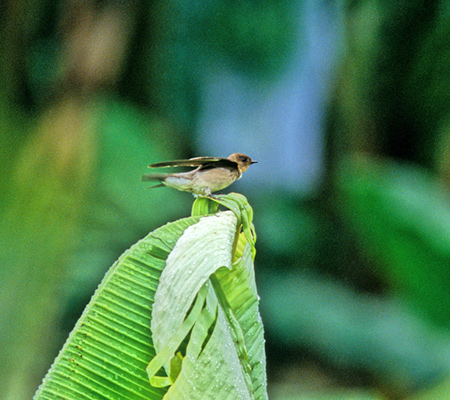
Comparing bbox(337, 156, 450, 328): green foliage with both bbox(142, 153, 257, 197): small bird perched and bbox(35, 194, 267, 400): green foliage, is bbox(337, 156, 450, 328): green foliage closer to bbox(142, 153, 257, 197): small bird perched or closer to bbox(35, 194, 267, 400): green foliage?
bbox(142, 153, 257, 197): small bird perched

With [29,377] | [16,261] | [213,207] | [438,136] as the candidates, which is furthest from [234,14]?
[213,207]

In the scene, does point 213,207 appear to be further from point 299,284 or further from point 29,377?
point 299,284

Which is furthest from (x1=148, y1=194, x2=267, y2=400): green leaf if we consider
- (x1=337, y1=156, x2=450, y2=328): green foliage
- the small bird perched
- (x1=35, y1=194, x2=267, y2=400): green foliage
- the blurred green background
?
(x1=337, y1=156, x2=450, y2=328): green foliage

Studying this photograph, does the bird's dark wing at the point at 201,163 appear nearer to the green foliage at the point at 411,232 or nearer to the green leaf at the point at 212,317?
the green leaf at the point at 212,317

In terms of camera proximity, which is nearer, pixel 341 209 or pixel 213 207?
pixel 213 207

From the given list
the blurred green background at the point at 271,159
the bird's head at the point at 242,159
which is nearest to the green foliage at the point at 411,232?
the blurred green background at the point at 271,159

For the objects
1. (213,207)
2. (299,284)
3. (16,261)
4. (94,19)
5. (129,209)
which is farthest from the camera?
(299,284)
